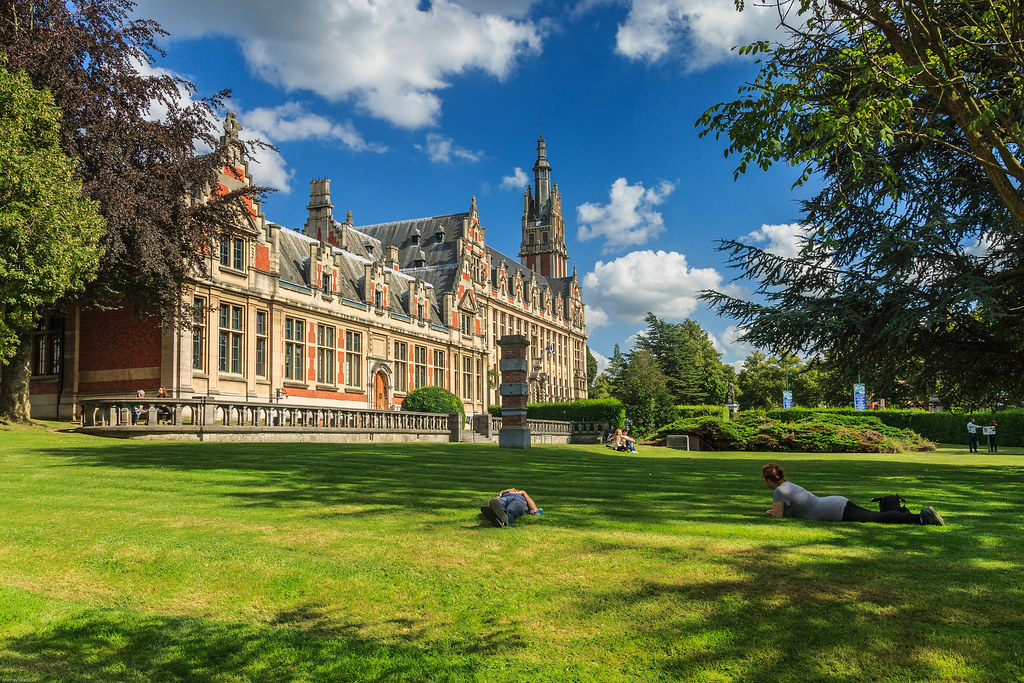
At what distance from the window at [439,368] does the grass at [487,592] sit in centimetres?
3973

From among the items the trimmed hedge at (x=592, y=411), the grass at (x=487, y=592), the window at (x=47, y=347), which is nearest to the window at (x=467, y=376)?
the trimmed hedge at (x=592, y=411)

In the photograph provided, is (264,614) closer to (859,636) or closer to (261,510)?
(261,510)

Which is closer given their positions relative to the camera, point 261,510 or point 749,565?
point 749,565

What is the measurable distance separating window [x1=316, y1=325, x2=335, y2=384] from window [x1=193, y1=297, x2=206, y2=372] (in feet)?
26.7

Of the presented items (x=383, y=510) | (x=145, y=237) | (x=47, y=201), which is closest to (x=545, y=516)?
(x=383, y=510)

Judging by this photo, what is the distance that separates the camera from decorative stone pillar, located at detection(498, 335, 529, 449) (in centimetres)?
2230

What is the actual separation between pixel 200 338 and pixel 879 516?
2661 centimetres

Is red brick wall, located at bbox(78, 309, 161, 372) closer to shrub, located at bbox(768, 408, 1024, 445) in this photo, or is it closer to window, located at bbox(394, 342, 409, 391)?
window, located at bbox(394, 342, 409, 391)

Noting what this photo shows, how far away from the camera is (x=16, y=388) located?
21766 mm

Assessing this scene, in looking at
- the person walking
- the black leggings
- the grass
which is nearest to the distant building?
the grass

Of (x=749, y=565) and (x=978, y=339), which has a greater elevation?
(x=978, y=339)

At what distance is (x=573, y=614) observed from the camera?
15.2ft

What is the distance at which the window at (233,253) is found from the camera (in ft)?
96.7

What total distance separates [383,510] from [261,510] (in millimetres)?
1267
